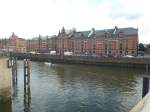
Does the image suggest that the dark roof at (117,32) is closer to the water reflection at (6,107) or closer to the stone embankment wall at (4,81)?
the stone embankment wall at (4,81)

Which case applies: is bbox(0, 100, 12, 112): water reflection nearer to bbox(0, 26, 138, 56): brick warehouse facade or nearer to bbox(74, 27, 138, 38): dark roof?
bbox(0, 26, 138, 56): brick warehouse facade

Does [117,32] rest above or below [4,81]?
above

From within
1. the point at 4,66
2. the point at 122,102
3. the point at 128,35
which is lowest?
the point at 122,102

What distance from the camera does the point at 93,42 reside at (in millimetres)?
110562

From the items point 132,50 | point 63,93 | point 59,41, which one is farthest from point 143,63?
point 59,41

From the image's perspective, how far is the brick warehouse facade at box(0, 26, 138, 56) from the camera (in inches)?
3851

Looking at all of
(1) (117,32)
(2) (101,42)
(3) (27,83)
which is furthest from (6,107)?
(2) (101,42)

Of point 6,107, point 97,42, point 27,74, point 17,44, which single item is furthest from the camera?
point 17,44

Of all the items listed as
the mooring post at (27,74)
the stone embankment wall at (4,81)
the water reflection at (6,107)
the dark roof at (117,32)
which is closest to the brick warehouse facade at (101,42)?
the dark roof at (117,32)

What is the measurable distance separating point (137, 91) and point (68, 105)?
465 inches

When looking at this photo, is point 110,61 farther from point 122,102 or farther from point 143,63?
point 122,102


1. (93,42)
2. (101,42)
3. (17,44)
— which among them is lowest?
(101,42)

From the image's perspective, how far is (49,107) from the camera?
21719 millimetres

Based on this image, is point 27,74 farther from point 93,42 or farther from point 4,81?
point 93,42
